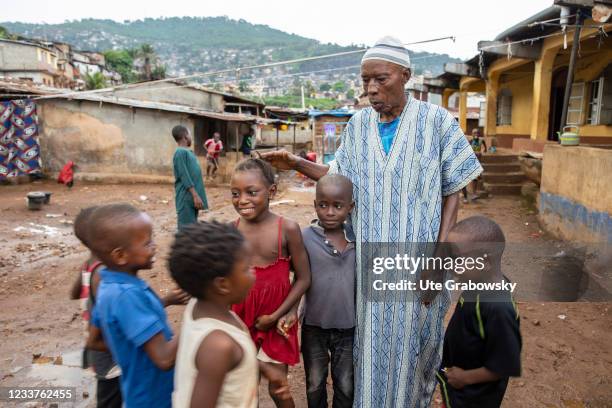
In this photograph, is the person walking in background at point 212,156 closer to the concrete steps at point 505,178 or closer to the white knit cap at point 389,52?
the concrete steps at point 505,178

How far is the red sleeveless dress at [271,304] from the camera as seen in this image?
1.73 meters

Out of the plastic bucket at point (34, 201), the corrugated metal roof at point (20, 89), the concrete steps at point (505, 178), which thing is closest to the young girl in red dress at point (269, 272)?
the plastic bucket at point (34, 201)

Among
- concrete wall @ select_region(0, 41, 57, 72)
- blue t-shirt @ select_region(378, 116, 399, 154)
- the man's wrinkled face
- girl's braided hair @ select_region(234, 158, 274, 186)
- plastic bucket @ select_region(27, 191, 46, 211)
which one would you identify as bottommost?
plastic bucket @ select_region(27, 191, 46, 211)

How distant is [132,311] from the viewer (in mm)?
1320

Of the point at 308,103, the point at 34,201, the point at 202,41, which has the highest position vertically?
the point at 202,41

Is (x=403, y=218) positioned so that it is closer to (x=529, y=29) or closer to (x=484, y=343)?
(x=484, y=343)

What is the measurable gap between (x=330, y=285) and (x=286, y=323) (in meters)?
0.24

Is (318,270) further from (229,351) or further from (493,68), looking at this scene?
(493,68)

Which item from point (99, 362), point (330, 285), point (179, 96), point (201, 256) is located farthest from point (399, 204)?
point (179, 96)

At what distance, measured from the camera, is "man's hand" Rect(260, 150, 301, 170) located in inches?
76.1

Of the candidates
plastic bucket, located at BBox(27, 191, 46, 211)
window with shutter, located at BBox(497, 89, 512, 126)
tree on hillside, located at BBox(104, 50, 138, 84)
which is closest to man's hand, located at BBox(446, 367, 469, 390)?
plastic bucket, located at BBox(27, 191, 46, 211)

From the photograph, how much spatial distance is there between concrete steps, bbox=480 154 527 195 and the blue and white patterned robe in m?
8.88

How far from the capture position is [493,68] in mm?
11938

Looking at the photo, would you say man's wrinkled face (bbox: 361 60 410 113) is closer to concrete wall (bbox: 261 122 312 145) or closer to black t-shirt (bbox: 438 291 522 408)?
black t-shirt (bbox: 438 291 522 408)
